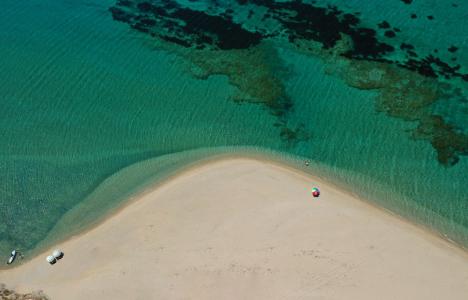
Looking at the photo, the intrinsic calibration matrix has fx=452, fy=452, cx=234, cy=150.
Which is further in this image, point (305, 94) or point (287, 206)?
point (305, 94)

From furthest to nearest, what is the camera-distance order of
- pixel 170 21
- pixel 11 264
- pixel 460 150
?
pixel 170 21
pixel 460 150
pixel 11 264

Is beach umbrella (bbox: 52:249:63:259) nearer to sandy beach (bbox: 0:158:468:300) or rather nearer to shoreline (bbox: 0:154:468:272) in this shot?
sandy beach (bbox: 0:158:468:300)

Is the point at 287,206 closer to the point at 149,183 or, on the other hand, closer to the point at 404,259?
the point at 404,259

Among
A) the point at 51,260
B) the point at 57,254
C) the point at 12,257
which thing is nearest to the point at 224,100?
the point at 57,254

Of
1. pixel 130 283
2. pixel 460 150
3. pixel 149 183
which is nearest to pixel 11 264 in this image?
pixel 130 283

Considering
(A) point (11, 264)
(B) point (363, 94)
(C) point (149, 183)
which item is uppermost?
(B) point (363, 94)

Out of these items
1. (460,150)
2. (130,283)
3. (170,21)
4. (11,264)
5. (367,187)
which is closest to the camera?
(130,283)

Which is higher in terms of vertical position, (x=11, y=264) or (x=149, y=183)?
(x=149, y=183)

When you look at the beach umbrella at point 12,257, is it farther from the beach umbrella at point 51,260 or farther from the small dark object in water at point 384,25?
the small dark object in water at point 384,25
